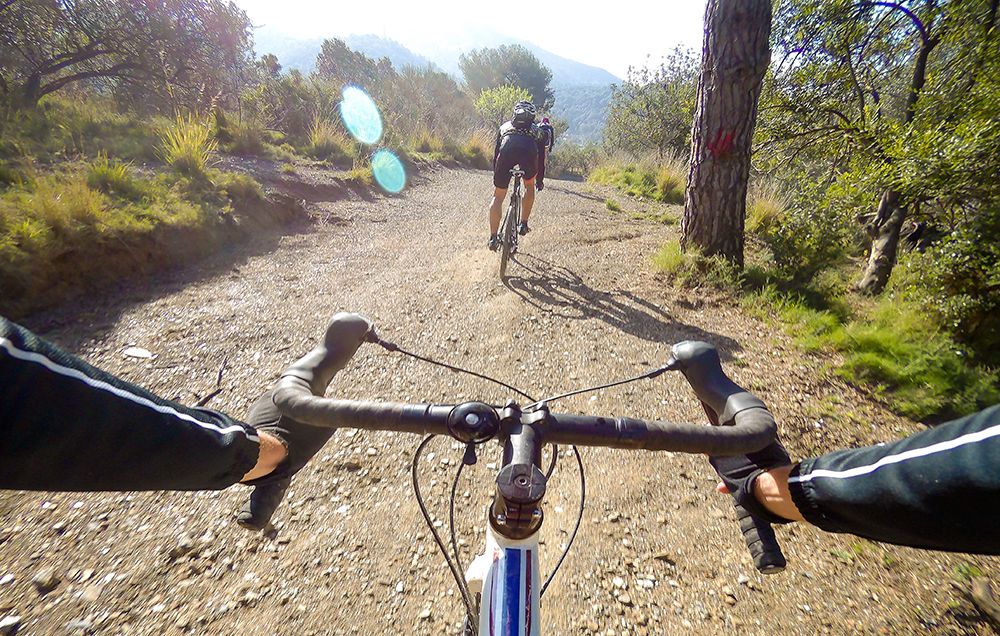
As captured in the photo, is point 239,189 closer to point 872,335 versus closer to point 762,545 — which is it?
point 762,545

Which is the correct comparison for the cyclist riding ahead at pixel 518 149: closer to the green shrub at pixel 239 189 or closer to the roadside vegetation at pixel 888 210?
the roadside vegetation at pixel 888 210

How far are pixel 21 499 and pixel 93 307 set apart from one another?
228 cm

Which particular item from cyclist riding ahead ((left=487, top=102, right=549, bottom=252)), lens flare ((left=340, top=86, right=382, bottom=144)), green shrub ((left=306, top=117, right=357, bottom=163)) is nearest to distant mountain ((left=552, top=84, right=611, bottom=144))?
lens flare ((left=340, top=86, right=382, bottom=144))

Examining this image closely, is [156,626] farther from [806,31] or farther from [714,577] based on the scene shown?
[806,31]

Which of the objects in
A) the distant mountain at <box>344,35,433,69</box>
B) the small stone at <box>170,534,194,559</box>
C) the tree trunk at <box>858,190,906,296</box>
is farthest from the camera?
the distant mountain at <box>344,35,433,69</box>

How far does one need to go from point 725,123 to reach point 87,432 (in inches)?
201

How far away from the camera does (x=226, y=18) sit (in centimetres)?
1097

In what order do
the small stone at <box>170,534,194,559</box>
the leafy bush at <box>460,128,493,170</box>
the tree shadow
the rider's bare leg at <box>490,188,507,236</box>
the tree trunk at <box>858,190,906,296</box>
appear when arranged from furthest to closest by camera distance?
the leafy bush at <box>460,128,493,170</box>
the rider's bare leg at <box>490,188,507,236</box>
the tree trunk at <box>858,190,906,296</box>
the tree shadow
the small stone at <box>170,534,194,559</box>

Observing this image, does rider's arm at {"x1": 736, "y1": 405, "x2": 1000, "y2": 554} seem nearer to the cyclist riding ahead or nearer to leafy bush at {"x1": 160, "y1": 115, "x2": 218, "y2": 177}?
the cyclist riding ahead

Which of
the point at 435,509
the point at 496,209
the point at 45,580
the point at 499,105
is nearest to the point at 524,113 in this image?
the point at 496,209

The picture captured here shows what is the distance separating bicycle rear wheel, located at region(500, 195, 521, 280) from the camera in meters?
4.76

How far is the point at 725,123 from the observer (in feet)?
13.7

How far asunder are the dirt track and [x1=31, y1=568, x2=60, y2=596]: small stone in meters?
0.02

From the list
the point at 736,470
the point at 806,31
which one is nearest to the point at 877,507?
the point at 736,470
